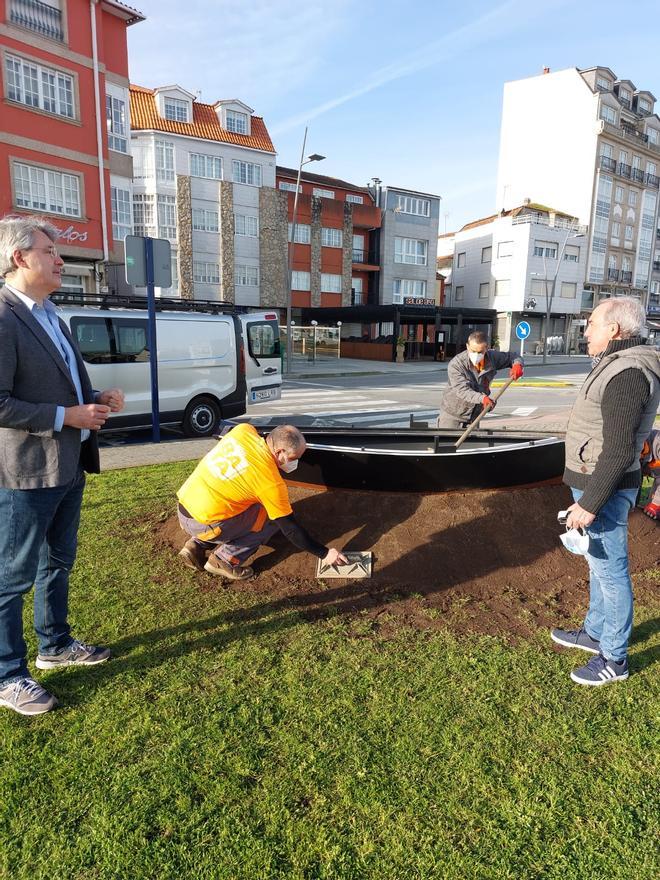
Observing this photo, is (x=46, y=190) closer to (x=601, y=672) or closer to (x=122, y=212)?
(x=122, y=212)

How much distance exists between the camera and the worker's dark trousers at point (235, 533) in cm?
414

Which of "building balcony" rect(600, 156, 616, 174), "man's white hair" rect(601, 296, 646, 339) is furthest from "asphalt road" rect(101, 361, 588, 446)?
"building balcony" rect(600, 156, 616, 174)

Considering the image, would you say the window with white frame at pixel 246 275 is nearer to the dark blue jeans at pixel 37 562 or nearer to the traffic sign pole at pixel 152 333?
the traffic sign pole at pixel 152 333

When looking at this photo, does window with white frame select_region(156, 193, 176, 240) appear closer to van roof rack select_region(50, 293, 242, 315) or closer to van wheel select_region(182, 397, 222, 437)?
van roof rack select_region(50, 293, 242, 315)

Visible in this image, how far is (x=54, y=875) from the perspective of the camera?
2029mm

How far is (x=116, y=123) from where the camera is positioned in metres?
21.7

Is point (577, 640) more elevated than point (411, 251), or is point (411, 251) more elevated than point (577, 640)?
point (411, 251)

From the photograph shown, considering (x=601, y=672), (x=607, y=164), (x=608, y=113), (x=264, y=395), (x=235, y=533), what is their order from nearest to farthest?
(x=601, y=672)
(x=235, y=533)
(x=264, y=395)
(x=608, y=113)
(x=607, y=164)

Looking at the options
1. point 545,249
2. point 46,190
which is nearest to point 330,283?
point 545,249

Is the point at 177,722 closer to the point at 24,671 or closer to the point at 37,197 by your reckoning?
the point at 24,671

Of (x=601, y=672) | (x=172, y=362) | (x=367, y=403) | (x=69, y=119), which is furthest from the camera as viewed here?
(x=69, y=119)

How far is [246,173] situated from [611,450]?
39.8 meters

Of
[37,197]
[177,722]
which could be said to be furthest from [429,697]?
[37,197]

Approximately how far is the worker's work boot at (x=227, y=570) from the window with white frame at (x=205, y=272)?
34823 mm
